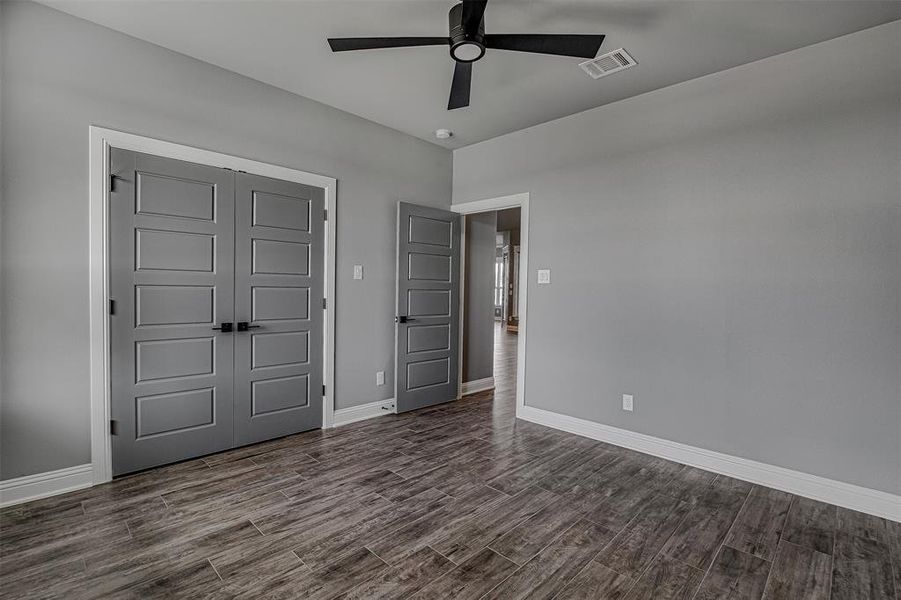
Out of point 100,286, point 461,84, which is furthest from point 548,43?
point 100,286

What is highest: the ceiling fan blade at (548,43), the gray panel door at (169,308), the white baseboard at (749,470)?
the ceiling fan blade at (548,43)

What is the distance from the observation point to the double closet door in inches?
112

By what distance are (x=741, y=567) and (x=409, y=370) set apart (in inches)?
122

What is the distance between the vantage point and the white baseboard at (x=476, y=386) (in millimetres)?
5238

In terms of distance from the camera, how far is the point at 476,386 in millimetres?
5375

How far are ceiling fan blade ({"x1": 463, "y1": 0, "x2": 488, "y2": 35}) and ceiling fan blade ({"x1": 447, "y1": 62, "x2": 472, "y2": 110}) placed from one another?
0.91 feet

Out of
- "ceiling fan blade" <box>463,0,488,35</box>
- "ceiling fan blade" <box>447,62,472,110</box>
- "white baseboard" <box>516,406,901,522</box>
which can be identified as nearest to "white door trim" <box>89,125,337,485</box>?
"ceiling fan blade" <box>447,62,472,110</box>

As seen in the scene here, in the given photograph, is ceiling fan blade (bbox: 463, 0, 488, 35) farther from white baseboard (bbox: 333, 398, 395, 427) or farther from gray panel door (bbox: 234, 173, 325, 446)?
white baseboard (bbox: 333, 398, 395, 427)

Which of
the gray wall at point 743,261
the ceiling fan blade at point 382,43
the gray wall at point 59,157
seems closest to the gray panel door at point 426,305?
the gray wall at point 743,261

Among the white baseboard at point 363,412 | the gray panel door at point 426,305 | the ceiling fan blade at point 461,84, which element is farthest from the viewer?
the gray panel door at point 426,305

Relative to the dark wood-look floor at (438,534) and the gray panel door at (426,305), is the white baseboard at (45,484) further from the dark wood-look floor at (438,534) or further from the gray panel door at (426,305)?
the gray panel door at (426,305)

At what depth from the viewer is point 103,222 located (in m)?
2.74

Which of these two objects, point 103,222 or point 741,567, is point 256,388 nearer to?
point 103,222

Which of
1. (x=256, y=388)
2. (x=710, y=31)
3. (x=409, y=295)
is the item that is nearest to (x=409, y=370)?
(x=409, y=295)
